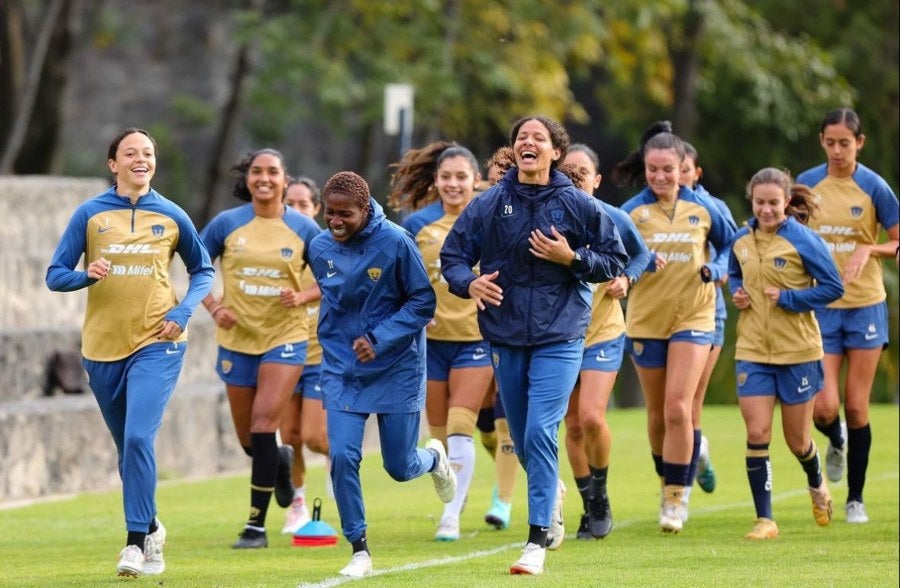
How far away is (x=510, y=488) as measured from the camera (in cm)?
1218

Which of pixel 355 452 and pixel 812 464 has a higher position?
pixel 355 452

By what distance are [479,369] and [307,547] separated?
63.4 inches

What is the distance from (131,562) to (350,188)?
223 cm

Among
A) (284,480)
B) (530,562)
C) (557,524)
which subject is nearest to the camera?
(530,562)

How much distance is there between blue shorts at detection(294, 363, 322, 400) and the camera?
41.2 ft

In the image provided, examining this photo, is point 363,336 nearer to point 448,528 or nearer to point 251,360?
point 251,360

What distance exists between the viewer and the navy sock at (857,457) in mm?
12375

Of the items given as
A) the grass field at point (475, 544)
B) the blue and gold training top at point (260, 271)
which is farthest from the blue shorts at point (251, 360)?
the grass field at point (475, 544)

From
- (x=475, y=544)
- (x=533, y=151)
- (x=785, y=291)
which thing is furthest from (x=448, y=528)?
(x=533, y=151)

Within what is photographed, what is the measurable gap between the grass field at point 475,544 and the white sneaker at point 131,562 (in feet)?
0.22

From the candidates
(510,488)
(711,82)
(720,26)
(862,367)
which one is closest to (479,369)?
(510,488)

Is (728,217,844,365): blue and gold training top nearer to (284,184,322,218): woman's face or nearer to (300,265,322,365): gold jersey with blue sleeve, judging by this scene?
(300,265,322,365): gold jersey with blue sleeve

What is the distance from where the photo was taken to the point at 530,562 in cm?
931

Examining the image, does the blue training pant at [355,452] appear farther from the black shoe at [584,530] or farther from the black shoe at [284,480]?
the black shoe at [284,480]
